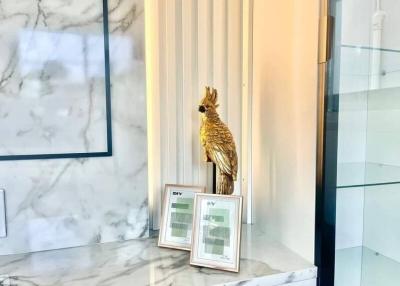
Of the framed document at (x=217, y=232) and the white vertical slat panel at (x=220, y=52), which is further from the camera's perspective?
the white vertical slat panel at (x=220, y=52)

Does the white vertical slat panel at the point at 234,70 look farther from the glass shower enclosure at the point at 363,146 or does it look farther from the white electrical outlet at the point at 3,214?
the white electrical outlet at the point at 3,214

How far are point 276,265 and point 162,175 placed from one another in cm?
54

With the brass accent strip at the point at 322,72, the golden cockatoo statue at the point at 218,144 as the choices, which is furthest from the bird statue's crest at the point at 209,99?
the brass accent strip at the point at 322,72

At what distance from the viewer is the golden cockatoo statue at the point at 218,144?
1076mm

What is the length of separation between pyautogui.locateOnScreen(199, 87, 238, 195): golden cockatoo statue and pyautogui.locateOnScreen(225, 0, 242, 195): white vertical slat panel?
0.23 metres

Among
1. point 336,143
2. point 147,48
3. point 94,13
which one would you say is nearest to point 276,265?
point 336,143

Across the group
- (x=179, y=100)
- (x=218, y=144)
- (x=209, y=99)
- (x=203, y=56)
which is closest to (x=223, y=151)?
(x=218, y=144)

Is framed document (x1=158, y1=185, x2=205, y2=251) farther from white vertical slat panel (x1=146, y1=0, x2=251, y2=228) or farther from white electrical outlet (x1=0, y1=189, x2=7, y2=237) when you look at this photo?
A: white electrical outlet (x1=0, y1=189, x2=7, y2=237)

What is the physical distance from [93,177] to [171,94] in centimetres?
42

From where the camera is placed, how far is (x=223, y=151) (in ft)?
3.53

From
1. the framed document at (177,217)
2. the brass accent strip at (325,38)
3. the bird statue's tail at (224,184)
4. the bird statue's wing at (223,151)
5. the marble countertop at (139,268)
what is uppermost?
the brass accent strip at (325,38)

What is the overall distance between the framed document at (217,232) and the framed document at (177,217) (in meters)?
0.10

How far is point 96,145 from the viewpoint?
44.0 inches

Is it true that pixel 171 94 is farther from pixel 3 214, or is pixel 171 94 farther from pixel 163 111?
pixel 3 214
